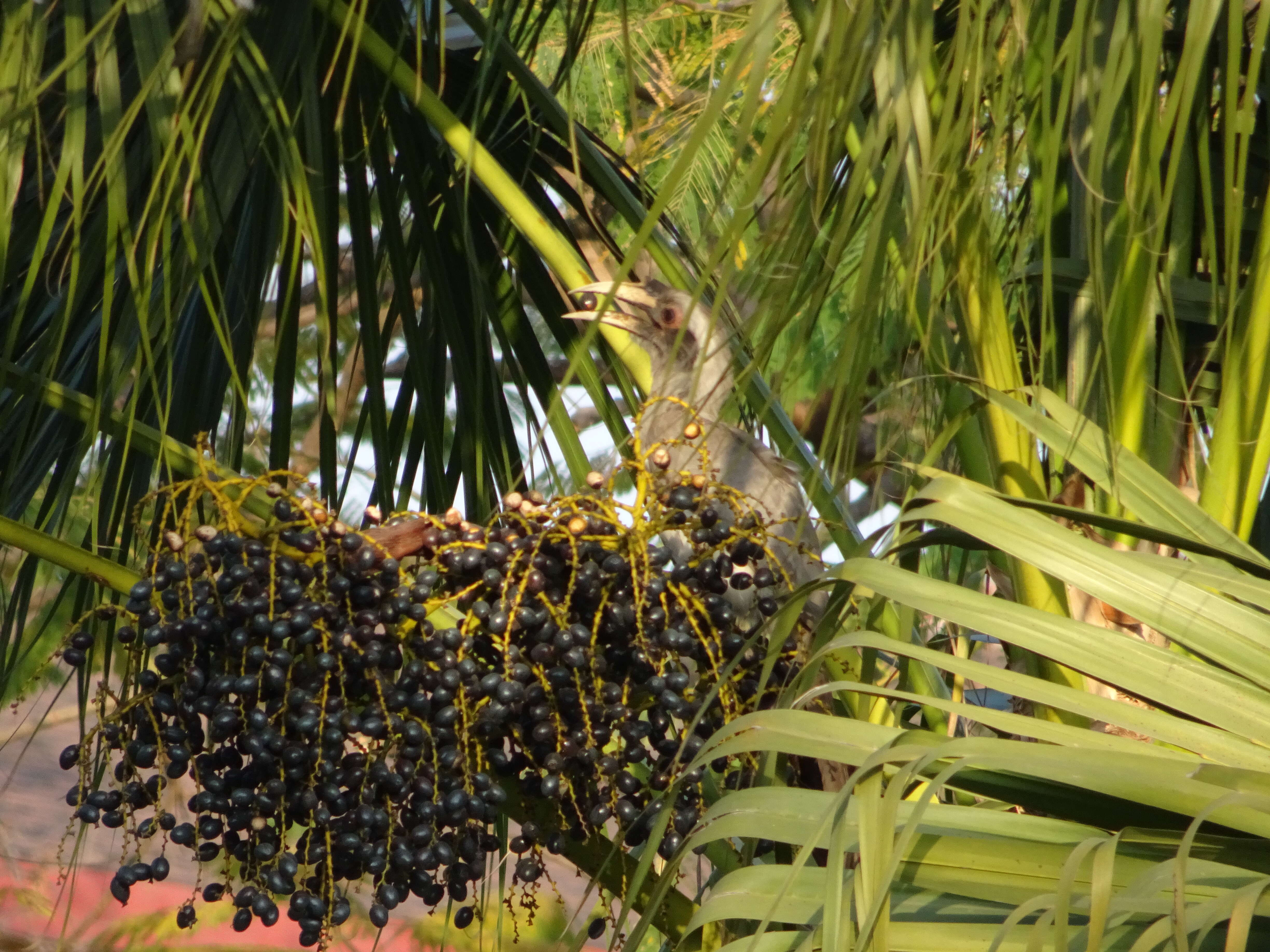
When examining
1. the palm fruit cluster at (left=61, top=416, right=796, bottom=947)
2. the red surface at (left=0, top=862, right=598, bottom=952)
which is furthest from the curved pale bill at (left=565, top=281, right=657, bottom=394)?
the red surface at (left=0, top=862, right=598, bottom=952)

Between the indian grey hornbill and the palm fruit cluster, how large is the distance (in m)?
0.42

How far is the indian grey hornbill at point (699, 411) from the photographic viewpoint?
1889 mm

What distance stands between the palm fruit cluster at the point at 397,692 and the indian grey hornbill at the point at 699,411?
0.42 metres

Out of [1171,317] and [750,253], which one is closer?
[1171,317]

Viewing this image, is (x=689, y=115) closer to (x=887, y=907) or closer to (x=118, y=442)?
(x=118, y=442)

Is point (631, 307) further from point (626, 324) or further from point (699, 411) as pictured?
point (699, 411)

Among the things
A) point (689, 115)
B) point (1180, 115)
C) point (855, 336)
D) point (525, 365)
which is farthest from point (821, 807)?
point (689, 115)

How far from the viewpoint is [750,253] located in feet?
4.04

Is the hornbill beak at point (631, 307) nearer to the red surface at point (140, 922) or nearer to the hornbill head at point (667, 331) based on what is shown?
the hornbill head at point (667, 331)

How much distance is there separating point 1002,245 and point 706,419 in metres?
0.63

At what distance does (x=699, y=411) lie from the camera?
5.54 feet

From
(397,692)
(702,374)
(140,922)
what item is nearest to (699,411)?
(702,374)

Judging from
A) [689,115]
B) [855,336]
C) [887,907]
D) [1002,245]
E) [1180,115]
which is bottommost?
[887,907]

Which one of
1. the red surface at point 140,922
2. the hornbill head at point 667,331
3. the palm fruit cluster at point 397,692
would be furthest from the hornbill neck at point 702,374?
the red surface at point 140,922
